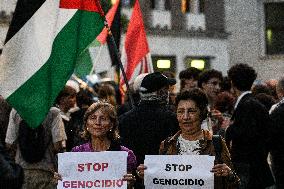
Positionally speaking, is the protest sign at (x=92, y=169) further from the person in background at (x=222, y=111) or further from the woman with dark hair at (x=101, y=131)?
the person in background at (x=222, y=111)

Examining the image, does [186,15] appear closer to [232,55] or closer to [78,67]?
[232,55]

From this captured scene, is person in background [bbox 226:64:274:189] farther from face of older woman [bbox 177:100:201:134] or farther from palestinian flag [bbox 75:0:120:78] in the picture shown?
palestinian flag [bbox 75:0:120:78]

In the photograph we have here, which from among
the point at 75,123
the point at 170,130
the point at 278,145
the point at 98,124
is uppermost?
the point at 98,124

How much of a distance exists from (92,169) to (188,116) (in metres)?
0.76

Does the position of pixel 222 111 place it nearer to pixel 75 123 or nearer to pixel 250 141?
pixel 250 141

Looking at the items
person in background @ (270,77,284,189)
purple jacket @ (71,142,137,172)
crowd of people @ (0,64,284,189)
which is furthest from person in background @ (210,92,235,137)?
purple jacket @ (71,142,137,172)

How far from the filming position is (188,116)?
212 inches

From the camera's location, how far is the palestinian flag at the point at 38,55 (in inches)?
235

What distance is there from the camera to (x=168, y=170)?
5.29 metres

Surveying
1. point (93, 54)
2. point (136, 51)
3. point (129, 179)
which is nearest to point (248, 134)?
point (129, 179)

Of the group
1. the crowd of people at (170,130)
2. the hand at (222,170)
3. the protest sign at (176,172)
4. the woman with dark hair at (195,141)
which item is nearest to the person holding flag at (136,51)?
the crowd of people at (170,130)

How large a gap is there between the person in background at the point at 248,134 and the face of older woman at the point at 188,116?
1645mm

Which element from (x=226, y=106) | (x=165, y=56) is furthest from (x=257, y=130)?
(x=165, y=56)

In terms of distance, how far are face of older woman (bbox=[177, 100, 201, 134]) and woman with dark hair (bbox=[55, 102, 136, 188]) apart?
0.47 metres
